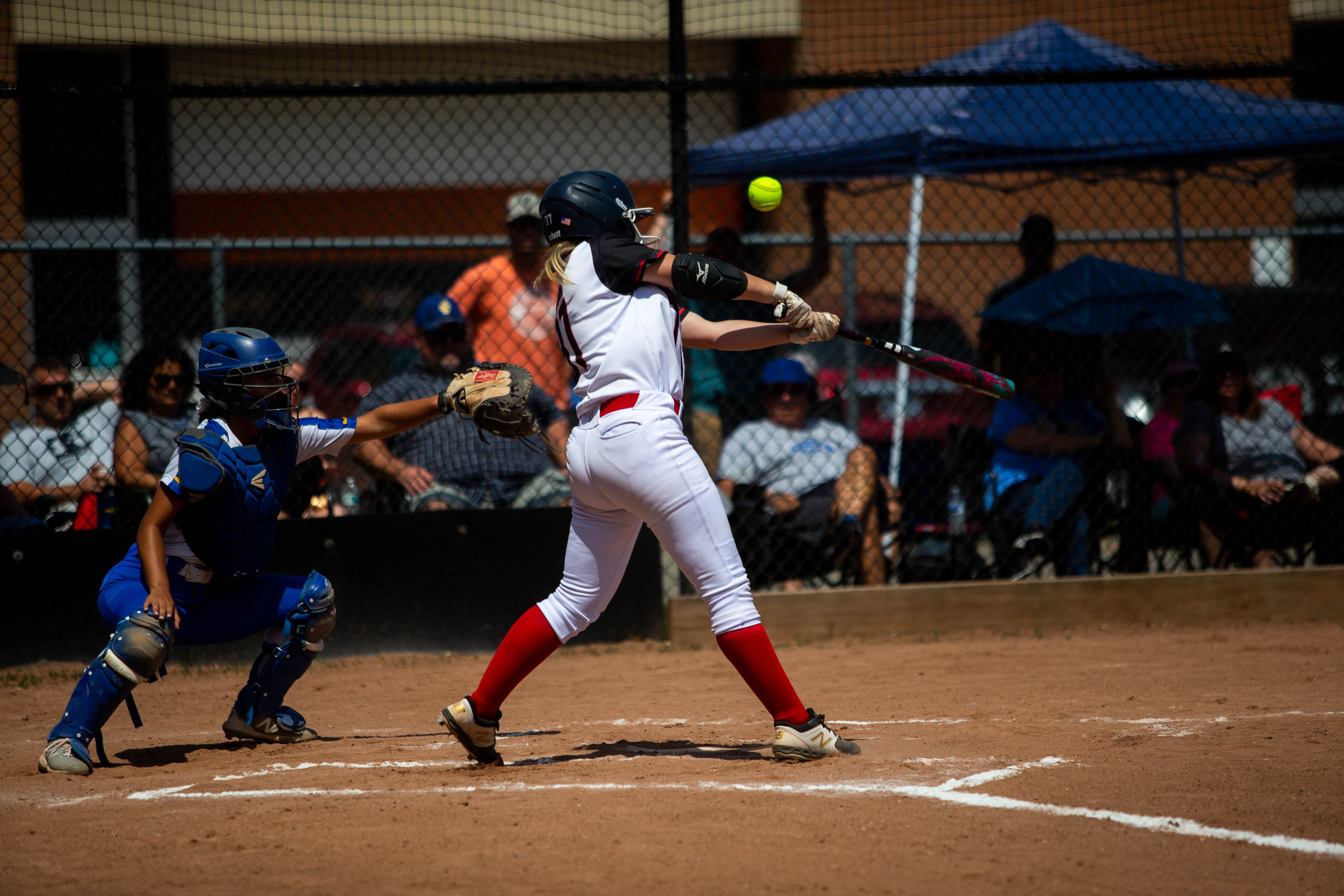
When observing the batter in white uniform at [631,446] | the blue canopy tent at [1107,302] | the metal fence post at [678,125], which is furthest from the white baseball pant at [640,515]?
the blue canopy tent at [1107,302]

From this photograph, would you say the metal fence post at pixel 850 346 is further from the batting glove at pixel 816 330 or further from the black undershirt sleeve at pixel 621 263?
the black undershirt sleeve at pixel 621 263

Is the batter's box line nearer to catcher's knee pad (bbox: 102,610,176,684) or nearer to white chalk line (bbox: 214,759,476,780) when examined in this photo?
white chalk line (bbox: 214,759,476,780)

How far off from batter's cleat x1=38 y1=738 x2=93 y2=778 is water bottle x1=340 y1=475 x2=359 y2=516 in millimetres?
2377

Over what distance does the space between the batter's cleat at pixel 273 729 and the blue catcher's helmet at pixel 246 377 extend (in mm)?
1014

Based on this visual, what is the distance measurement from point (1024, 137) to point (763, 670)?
450cm

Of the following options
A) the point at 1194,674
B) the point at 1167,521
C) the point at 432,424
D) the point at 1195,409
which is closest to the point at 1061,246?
the point at 1195,409

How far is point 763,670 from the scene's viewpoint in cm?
346

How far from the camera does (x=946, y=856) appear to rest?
2.62m

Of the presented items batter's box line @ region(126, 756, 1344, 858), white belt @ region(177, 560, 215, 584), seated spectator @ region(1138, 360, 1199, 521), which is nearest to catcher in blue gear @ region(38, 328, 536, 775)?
white belt @ region(177, 560, 215, 584)

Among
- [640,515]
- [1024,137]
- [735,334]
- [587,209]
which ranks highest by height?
[1024,137]

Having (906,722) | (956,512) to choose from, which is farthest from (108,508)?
(956,512)

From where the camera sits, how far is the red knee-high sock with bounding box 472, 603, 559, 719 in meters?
3.53

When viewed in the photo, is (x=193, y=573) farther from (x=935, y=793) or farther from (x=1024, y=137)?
(x=1024, y=137)

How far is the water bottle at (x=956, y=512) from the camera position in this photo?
6.18m
